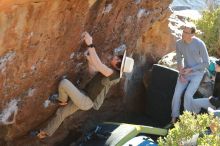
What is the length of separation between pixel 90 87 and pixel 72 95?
1.22 ft

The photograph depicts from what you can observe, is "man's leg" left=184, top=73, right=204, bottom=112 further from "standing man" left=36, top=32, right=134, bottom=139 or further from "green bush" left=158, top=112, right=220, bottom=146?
"green bush" left=158, top=112, right=220, bottom=146

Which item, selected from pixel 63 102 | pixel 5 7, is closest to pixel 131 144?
pixel 63 102

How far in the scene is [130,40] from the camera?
26.6 feet

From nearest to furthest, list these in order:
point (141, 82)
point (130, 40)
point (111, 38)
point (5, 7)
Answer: point (5, 7), point (111, 38), point (130, 40), point (141, 82)

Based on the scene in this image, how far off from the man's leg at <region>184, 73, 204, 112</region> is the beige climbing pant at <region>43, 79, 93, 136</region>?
1.51 meters

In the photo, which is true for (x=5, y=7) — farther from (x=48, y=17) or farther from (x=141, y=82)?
(x=141, y=82)

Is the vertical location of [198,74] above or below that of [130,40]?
below

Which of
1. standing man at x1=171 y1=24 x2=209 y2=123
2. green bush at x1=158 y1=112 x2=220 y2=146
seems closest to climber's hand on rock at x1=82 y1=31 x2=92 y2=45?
standing man at x1=171 y1=24 x2=209 y2=123

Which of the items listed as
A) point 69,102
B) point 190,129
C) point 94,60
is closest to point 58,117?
point 69,102

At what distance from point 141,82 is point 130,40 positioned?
1.66 meters

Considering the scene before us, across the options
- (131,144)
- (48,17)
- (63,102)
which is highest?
(48,17)

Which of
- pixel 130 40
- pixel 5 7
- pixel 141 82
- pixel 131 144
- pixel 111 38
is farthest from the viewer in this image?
pixel 141 82

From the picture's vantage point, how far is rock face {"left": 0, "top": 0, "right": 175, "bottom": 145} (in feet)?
19.5

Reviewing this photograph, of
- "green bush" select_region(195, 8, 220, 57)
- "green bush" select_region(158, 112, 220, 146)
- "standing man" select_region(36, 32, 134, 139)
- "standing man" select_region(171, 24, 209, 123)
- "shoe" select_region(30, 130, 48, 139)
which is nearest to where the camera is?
"green bush" select_region(158, 112, 220, 146)
